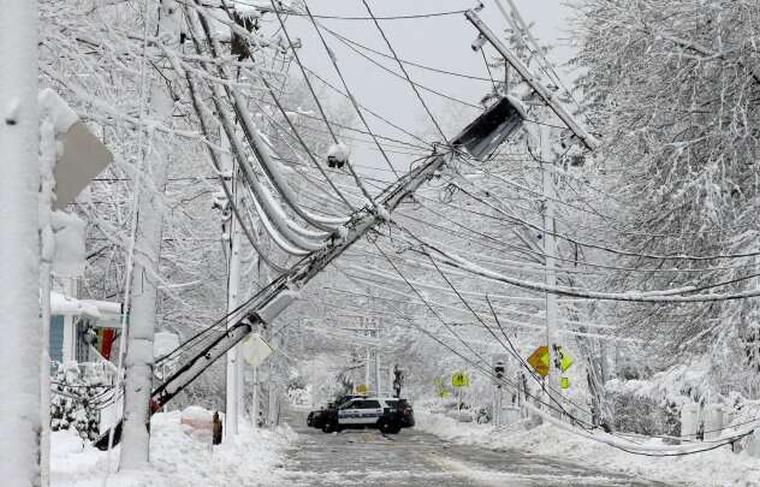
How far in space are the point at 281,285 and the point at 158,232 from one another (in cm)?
184

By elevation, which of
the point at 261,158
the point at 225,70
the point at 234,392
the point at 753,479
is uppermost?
the point at 225,70

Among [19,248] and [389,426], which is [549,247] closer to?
[389,426]

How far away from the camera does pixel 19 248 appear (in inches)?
265

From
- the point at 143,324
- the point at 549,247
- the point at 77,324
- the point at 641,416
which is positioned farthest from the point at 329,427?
the point at 143,324

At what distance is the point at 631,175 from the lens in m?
19.3

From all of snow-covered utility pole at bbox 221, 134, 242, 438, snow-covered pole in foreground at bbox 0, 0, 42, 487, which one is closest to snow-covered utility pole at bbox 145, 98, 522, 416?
snow-covered pole in foreground at bbox 0, 0, 42, 487

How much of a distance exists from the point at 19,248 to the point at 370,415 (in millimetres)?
40965

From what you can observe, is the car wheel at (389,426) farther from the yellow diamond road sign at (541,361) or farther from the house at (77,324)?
the yellow diamond road sign at (541,361)

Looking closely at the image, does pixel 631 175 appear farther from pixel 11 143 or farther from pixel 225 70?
pixel 11 143

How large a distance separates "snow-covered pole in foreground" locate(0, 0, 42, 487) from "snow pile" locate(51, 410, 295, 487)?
20.1 feet

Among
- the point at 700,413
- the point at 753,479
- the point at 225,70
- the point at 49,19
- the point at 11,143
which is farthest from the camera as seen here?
the point at 700,413

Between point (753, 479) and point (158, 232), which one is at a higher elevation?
point (158, 232)

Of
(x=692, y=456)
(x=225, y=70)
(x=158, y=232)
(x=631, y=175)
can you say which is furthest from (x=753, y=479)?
(x=225, y=70)

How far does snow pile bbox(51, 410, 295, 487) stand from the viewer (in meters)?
13.7
